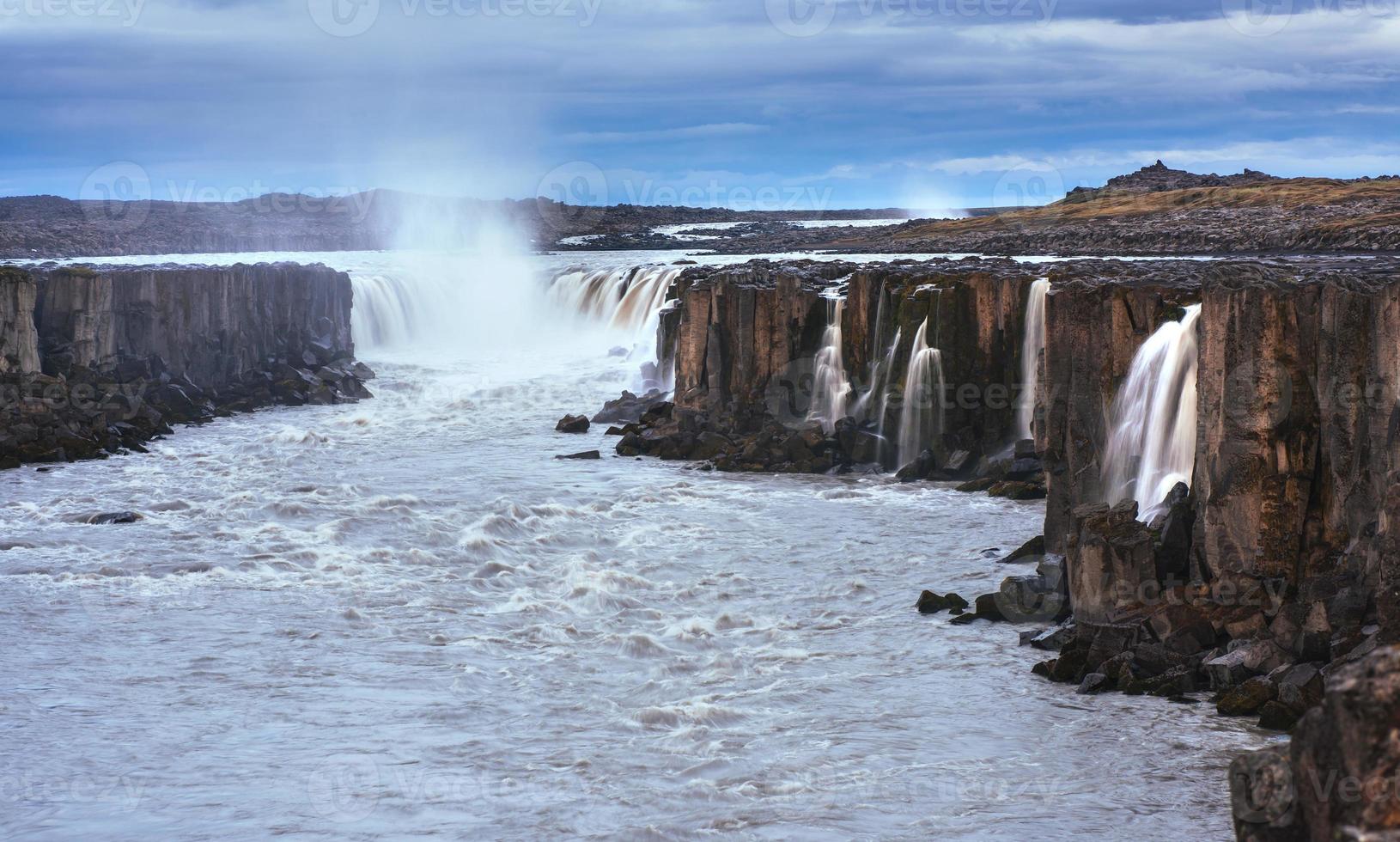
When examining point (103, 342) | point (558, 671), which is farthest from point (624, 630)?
point (103, 342)

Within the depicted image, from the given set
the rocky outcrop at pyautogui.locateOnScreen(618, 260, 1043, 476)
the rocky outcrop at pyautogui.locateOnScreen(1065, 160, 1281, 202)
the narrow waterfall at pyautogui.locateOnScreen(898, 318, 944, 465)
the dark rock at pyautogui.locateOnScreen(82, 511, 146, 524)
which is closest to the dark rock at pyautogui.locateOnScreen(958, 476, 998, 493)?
the rocky outcrop at pyautogui.locateOnScreen(618, 260, 1043, 476)

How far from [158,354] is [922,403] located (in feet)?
86.5

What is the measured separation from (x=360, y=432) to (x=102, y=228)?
264 feet

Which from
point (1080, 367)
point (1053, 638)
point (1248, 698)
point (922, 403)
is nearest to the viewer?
point (1248, 698)

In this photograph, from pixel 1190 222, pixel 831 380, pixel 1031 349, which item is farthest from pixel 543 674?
pixel 1190 222

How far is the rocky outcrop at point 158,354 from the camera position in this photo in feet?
124

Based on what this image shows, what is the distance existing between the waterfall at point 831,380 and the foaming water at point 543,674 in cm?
370

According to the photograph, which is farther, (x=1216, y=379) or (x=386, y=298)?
(x=386, y=298)

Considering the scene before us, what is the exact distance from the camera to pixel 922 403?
3419 centimetres

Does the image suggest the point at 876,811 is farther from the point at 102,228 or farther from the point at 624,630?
the point at 102,228

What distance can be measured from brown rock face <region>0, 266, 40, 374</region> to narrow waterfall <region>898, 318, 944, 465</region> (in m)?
24.3

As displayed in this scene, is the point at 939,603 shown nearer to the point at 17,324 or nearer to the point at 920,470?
the point at 920,470

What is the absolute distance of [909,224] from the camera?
119500 millimetres

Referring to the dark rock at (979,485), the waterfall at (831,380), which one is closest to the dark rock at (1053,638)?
the dark rock at (979,485)
